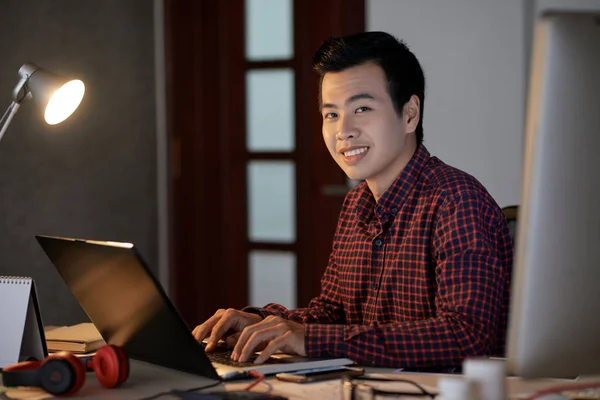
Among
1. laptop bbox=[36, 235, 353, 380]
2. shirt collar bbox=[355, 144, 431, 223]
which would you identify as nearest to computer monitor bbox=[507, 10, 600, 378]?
laptop bbox=[36, 235, 353, 380]

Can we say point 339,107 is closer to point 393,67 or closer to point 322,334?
point 393,67

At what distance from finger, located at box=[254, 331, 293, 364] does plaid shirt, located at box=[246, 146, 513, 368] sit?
5 cm

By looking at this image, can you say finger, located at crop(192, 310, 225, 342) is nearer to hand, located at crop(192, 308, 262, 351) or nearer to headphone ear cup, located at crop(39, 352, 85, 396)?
hand, located at crop(192, 308, 262, 351)

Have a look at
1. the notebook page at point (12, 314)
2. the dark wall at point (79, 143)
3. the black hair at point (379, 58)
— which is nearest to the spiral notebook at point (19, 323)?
the notebook page at point (12, 314)

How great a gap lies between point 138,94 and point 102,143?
31 centimetres

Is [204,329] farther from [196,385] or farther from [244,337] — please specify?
[196,385]

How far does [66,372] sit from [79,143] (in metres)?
2.10

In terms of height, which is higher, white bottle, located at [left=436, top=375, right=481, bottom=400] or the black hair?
the black hair

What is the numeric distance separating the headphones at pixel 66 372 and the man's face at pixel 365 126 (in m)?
0.75

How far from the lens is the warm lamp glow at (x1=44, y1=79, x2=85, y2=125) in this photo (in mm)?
2037

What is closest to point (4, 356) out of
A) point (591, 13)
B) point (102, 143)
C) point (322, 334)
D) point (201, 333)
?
point (201, 333)

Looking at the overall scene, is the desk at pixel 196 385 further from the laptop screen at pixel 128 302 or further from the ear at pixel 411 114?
the ear at pixel 411 114

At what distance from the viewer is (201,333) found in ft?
5.90

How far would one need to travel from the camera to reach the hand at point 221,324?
1779 mm
